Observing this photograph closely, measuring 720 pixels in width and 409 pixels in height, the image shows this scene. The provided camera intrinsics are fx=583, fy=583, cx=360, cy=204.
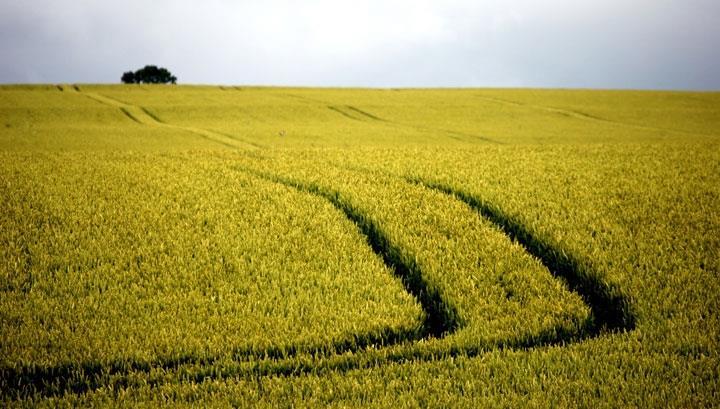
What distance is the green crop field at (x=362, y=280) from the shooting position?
4.83 metres

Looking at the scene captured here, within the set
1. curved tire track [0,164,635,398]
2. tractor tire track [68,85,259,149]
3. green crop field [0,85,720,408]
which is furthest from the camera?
tractor tire track [68,85,259,149]

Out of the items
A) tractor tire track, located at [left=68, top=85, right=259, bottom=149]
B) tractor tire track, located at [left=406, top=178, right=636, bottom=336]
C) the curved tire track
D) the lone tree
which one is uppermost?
the lone tree

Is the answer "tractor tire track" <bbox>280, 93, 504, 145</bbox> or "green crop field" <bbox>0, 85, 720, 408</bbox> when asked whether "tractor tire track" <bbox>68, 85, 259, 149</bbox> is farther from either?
"green crop field" <bbox>0, 85, 720, 408</bbox>

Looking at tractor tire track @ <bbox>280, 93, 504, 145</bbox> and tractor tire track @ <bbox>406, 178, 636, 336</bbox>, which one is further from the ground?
tractor tire track @ <bbox>280, 93, 504, 145</bbox>

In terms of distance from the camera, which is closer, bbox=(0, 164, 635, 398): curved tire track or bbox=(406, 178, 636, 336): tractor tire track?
bbox=(0, 164, 635, 398): curved tire track

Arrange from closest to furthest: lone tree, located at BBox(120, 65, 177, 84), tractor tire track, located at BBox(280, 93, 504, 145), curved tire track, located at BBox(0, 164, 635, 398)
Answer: curved tire track, located at BBox(0, 164, 635, 398), tractor tire track, located at BBox(280, 93, 504, 145), lone tree, located at BBox(120, 65, 177, 84)

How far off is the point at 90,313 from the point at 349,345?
2.69 metres

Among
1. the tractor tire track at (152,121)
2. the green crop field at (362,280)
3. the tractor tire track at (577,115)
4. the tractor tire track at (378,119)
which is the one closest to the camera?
the green crop field at (362,280)

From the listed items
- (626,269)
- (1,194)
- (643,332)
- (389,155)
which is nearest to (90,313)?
(1,194)

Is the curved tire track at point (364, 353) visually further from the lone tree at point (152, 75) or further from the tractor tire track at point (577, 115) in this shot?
the lone tree at point (152, 75)

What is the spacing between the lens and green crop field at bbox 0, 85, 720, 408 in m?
4.83

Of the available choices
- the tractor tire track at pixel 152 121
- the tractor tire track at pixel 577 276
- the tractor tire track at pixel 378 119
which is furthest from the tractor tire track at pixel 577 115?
the tractor tire track at pixel 577 276

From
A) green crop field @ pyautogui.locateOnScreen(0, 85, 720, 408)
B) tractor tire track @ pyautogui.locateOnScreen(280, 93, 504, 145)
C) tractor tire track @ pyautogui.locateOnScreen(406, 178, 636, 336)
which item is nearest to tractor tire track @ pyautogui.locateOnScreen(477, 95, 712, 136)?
tractor tire track @ pyautogui.locateOnScreen(280, 93, 504, 145)

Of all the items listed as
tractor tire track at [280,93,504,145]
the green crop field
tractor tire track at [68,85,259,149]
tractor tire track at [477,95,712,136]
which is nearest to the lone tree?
tractor tire track at [68,85,259,149]
